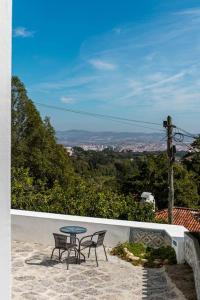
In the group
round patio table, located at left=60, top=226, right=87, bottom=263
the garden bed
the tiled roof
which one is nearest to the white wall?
round patio table, located at left=60, top=226, right=87, bottom=263

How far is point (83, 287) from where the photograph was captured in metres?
7.38

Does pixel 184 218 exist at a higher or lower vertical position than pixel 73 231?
lower

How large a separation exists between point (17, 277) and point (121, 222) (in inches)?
112

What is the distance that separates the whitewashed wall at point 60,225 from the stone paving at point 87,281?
69cm

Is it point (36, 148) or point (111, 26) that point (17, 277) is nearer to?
point (36, 148)

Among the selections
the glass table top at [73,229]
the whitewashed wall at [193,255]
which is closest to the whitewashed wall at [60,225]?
the glass table top at [73,229]

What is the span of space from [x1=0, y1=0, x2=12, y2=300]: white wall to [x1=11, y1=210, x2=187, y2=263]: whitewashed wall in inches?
214

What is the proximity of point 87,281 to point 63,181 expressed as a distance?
20847 millimetres

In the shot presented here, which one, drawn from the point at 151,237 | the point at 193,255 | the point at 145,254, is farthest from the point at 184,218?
the point at 193,255

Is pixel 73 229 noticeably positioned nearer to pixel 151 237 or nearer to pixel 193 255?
pixel 151 237

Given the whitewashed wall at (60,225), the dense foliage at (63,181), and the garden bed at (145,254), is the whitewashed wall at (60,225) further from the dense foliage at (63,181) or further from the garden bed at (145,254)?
the dense foliage at (63,181)

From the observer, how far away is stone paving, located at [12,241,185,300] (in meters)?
7.05

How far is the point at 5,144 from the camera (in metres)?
4.10

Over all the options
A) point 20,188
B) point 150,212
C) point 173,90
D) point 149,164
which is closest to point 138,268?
point 150,212
